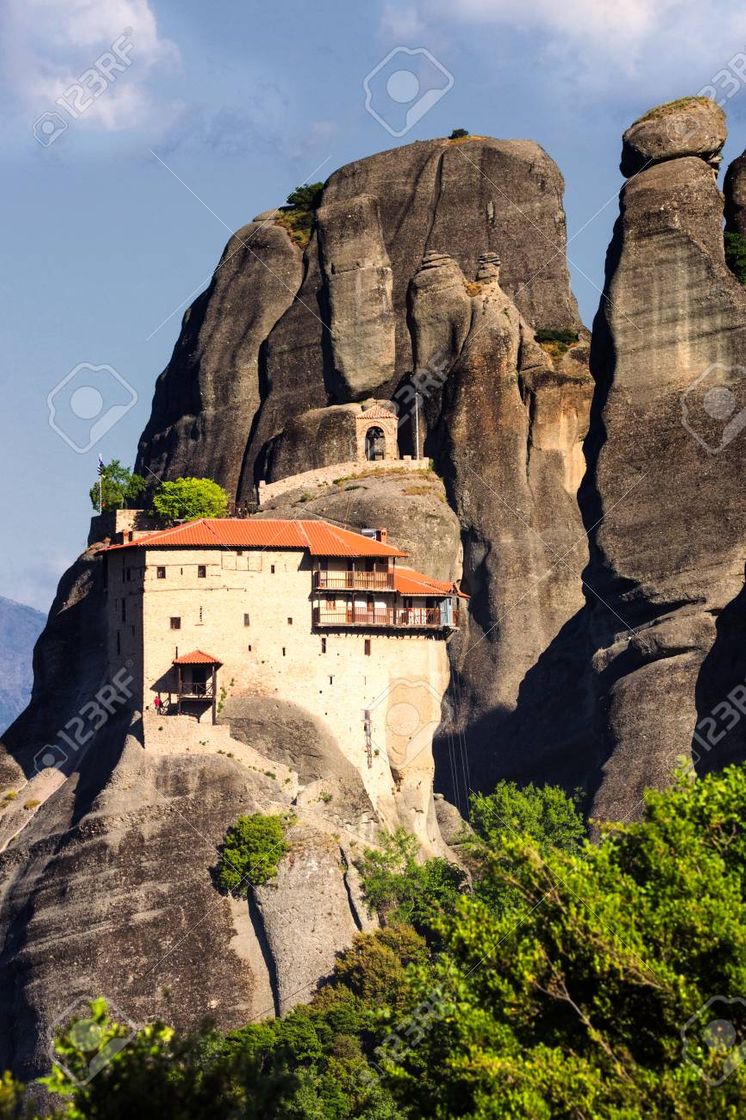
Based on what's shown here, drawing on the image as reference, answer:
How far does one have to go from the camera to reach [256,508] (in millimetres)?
119688

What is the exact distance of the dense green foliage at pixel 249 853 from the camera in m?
90.6

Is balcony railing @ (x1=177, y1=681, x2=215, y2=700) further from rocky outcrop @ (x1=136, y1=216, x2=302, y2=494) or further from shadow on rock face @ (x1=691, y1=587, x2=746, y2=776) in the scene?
rocky outcrop @ (x1=136, y1=216, x2=302, y2=494)

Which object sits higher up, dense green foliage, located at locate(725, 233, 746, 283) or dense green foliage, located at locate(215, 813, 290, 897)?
dense green foliage, located at locate(725, 233, 746, 283)

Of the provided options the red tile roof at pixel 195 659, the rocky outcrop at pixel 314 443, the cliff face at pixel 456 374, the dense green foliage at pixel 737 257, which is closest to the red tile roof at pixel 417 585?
the cliff face at pixel 456 374

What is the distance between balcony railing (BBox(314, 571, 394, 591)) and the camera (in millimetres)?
98750

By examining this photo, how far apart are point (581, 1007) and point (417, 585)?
50.1 metres

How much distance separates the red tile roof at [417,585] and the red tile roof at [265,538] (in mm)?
1222

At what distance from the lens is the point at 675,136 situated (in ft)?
362

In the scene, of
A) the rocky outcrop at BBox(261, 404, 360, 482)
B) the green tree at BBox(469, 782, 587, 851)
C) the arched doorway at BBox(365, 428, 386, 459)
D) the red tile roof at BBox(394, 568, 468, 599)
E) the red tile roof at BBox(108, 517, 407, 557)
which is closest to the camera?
the red tile roof at BBox(108, 517, 407, 557)

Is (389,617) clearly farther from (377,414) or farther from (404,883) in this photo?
(377,414)

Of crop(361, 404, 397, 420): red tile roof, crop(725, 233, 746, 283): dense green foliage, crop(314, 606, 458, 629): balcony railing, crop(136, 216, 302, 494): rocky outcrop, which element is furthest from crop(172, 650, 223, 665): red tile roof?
crop(136, 216, 302, 494): rocky outcrop

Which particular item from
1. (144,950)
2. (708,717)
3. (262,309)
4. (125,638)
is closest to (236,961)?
(144,950)

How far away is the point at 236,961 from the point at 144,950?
11.5 feet

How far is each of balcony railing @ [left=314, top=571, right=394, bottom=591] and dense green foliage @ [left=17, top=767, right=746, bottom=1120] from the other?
123 feet
